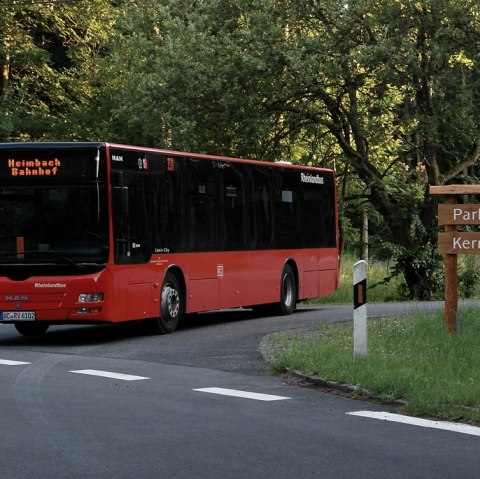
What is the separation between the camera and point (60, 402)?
1150cm

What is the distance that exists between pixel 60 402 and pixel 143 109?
21.3m

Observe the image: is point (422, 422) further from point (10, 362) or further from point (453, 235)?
point (10, 362)

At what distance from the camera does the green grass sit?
10.9 m

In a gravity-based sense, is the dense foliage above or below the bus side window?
above

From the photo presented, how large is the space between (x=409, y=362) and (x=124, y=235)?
6450 mm

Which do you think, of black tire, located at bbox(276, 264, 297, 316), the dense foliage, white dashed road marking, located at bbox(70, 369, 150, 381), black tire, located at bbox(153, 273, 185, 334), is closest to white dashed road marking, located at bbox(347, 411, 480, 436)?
white dashed road marking, located at bbox(70, 369, 150, 381)

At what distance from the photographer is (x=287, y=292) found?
25.4m

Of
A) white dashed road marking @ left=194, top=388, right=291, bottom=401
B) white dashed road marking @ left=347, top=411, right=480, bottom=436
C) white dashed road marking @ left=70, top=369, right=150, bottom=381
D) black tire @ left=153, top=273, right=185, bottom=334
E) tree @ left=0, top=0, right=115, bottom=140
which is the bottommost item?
white dashed road marking @ left=347, top=411, right=480, bottom=436

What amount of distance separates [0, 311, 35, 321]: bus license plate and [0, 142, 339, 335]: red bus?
1 centimetres

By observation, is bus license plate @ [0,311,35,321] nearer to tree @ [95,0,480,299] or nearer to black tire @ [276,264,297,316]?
black tire @ [276,264,297,316]

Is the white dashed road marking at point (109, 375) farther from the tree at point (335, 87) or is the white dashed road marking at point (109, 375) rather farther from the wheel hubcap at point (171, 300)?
the tree at point (335, 87)

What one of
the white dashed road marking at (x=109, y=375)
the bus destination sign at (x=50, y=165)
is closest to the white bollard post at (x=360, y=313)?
the white dashed road marking at (x=109, y=375)

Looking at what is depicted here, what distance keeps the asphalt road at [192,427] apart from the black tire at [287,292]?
8619 millimetres

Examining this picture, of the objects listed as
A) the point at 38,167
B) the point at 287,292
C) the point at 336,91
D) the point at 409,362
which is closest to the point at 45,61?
the point at 336,91
